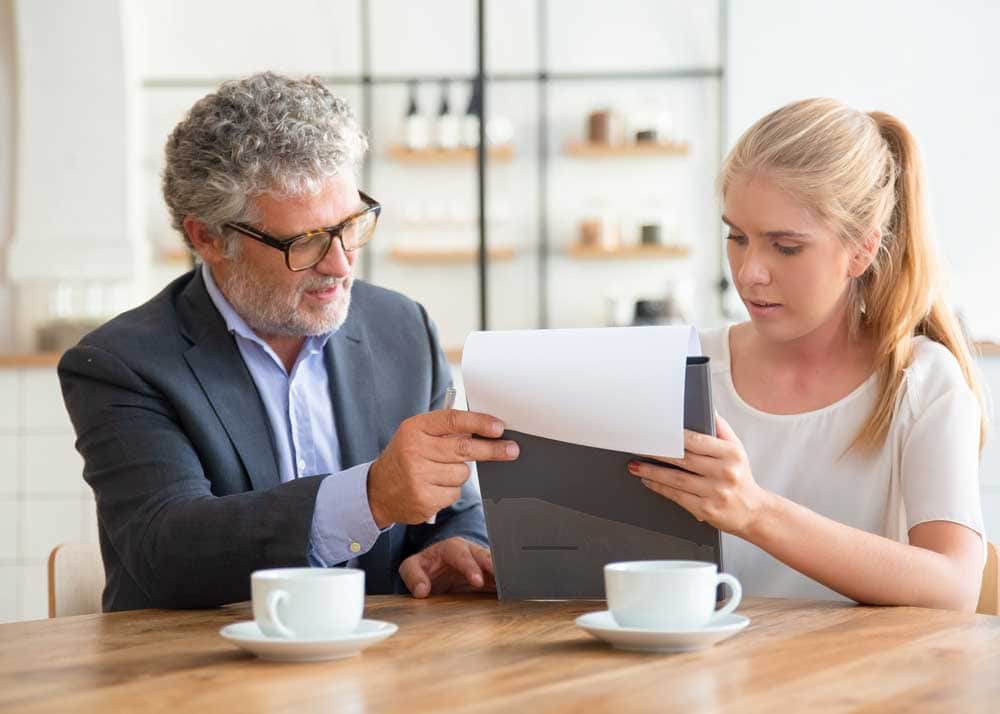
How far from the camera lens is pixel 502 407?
4.20ft

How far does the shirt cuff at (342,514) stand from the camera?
1396mm

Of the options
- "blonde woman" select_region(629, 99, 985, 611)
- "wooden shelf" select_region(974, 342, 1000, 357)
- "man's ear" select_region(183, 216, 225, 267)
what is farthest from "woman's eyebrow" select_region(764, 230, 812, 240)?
"wooden shelf" select_region(974, 342, 1000, 357)

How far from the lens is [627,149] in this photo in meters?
5.72

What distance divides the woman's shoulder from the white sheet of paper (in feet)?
1.52

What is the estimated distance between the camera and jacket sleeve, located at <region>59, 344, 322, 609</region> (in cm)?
140

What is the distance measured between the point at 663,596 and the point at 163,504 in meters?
0.64

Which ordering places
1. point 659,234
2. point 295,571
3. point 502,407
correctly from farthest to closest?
point 659,234 < point 502,407 < point 295,571

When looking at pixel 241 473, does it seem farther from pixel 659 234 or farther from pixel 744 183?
pixel 659 234

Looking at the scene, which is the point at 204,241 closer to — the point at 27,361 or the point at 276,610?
the point at 276,610

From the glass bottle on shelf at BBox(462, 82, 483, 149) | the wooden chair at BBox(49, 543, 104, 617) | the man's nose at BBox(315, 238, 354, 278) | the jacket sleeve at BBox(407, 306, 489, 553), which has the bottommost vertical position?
the wooden chair at BBox(49, 543, 104, 617)

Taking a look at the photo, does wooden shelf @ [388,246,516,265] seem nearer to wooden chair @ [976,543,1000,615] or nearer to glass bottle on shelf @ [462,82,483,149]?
glass bottle on shelf @ [462,82,483,149]

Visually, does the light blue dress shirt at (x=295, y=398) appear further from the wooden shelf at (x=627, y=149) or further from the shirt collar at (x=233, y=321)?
the wooden shelf at (x=627, y=149)

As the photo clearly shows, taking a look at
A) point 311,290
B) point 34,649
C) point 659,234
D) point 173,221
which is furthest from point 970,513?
point 659,234

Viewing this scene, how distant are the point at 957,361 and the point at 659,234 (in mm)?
4050
